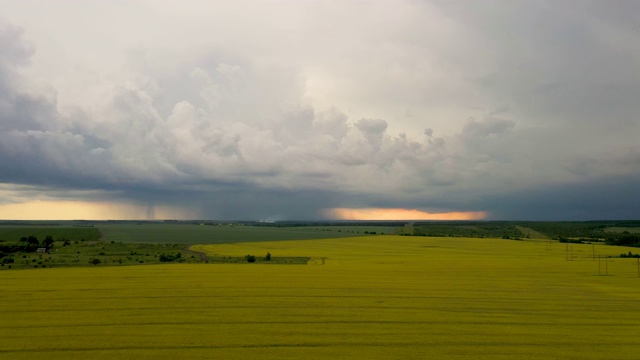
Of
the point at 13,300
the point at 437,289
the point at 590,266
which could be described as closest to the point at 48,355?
the point at 13,300

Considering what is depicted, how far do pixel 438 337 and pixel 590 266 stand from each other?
4368cm

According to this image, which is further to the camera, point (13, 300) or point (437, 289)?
point (437, 289)

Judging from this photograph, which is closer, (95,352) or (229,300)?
(95,352)

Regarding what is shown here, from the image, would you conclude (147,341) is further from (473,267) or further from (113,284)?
(473,267)

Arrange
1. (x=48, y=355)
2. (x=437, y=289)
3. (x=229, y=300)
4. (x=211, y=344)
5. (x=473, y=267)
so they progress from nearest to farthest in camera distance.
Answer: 1. (x=48, y=355)
2. (x=211, y=344)
3. (x=229, y=300)
4. (x=437, y=289)
5. (x=473, y=267)

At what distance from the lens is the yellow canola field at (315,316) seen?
19406mm

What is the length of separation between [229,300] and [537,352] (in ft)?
59.4

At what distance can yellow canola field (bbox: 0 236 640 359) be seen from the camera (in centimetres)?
1941

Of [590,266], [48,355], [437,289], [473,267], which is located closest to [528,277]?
[473,267]

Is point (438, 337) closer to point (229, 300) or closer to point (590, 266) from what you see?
point (229, 300)

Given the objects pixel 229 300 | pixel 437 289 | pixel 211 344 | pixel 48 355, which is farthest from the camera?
pixel 437 289

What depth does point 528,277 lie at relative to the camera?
43.7m

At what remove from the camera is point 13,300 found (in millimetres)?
30422

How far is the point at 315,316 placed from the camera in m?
25.2
